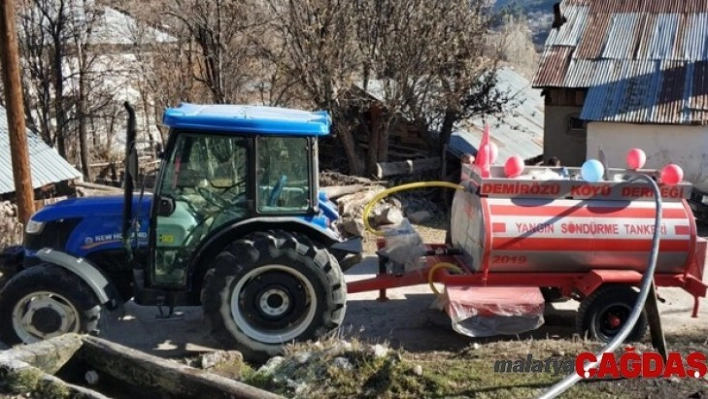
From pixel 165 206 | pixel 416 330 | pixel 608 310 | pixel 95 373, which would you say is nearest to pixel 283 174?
pixel 165 206

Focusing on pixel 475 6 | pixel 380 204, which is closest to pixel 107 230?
pixel 380 204

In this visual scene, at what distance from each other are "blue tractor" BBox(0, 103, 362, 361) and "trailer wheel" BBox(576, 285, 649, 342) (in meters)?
2.43

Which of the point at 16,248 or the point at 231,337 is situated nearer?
the point at 231,337

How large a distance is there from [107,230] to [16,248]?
118cm

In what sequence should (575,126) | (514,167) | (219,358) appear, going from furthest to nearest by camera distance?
(575,126), (514,167), (219,358)

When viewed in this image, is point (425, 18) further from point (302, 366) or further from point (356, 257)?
point (302, 366)

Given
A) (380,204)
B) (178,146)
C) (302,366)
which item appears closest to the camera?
(302,366)

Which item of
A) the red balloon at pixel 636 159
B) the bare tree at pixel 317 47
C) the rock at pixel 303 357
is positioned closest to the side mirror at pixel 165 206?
the rock at pixel 303 357

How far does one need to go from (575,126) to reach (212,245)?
45.1ft

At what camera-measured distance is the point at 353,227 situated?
41.9ft

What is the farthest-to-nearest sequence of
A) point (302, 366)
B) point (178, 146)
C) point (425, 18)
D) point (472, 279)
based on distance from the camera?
point (425, 18) < point (472, 279) < point (178, 146) < point (302, 366)

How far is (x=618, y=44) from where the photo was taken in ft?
59.6

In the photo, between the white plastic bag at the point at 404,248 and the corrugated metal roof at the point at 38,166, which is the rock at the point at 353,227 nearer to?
the white plastic bag at the point at 404,248

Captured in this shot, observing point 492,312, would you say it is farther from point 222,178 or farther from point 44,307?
point 44,307
